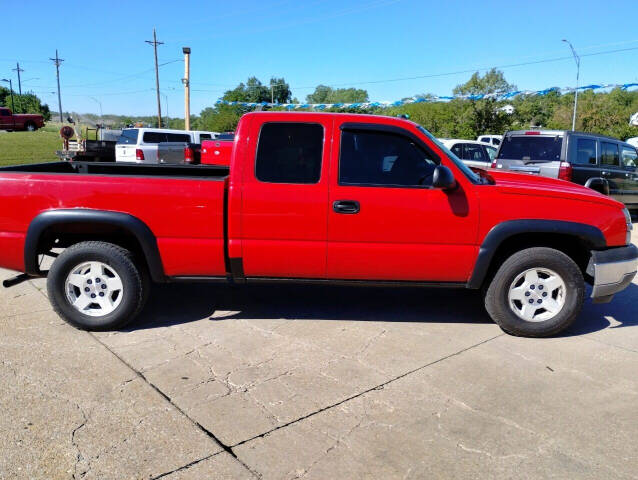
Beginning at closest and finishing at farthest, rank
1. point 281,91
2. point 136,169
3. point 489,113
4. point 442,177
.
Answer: point 442,177 → point 136,169 → point 489,113 → point 281,91

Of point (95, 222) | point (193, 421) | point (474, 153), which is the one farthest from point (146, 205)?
point (474, 153)

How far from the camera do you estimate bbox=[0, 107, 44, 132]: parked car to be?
1677 inches

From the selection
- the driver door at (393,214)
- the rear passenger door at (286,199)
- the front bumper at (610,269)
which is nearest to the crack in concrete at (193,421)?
the rear passenger door at (286,199)

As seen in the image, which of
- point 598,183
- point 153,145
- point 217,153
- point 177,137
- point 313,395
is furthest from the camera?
point 177,137

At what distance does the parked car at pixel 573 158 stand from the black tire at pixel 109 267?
25.4 feet

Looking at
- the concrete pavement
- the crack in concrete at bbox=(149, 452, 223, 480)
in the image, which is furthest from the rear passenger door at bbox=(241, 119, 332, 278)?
the crack in concrete at bbox=(149, 452, 223, 480)

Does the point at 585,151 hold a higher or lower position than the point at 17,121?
lower

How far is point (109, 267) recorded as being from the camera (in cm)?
428

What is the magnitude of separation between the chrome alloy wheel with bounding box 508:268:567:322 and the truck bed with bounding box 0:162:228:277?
2509 millimetres

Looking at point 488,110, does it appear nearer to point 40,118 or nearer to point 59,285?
point 59,285

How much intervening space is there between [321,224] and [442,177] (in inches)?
40.1

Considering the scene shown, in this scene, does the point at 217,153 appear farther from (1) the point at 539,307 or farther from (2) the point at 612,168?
(1) the point at 539,307

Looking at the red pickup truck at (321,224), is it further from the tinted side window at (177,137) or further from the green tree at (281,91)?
the green tree at (281,91)

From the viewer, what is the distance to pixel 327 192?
4.11m
